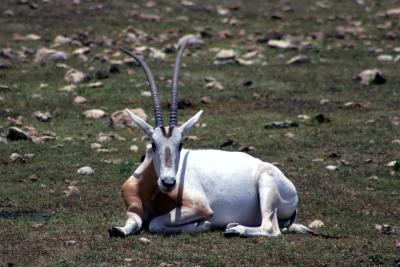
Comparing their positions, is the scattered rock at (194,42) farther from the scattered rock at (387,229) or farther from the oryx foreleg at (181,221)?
the oryx foreleg at (181,221)

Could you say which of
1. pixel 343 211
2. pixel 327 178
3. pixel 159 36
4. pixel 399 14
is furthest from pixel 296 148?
pixel 399 14

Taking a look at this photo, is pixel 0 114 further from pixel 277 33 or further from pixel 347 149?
pixel 277 33

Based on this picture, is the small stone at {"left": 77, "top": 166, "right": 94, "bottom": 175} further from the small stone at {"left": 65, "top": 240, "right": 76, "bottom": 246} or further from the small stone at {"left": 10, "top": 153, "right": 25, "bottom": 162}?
the small stone at {"left": 65, "top": 240, "right": 76, "bottom": 246}

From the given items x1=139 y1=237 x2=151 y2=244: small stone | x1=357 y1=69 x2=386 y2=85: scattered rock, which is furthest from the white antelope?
x1=357 y1=69 x2=386 y2=85: scattered rock

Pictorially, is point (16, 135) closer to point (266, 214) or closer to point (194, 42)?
point (266, 214)

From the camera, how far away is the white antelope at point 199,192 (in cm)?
1039

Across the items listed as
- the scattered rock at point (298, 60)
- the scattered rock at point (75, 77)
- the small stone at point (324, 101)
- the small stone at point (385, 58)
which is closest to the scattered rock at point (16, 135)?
the scattered rock at point (75, 77)

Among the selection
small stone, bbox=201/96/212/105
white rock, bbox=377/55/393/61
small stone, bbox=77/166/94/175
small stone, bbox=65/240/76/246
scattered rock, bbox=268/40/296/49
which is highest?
small stone, bbox=65/240/76/246

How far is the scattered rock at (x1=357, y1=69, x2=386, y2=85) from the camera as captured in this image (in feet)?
70.2

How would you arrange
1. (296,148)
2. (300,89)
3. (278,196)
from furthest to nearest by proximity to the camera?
(300,89) < (296,148) < (278,196)

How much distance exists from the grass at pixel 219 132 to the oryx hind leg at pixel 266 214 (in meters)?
0.18

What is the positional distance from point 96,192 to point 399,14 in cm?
1934

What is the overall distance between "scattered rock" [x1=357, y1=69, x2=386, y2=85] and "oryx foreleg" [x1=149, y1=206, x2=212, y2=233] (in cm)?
1152

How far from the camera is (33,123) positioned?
58.2 feet
